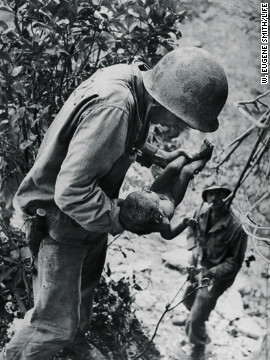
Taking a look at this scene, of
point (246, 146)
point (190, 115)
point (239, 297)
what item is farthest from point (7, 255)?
point (246, 146)

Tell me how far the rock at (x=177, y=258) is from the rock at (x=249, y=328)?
0.85m

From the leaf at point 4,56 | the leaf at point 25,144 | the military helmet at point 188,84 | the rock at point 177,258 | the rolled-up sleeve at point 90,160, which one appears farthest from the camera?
the rock at point 177,258

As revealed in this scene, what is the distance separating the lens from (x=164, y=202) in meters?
3.02

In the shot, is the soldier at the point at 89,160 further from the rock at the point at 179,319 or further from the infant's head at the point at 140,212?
the rock at the point at 179,319

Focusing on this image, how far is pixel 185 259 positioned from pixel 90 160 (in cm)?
383

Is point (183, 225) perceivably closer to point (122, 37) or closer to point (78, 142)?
point (78, 142)

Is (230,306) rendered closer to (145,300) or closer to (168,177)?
(145,300)

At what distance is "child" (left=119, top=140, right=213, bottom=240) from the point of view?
2688 millimetres

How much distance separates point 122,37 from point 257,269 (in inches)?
147

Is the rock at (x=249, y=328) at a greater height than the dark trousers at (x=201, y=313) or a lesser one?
lesser

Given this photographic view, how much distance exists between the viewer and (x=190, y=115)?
8.90ft

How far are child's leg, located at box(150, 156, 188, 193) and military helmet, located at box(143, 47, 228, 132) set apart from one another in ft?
1.48

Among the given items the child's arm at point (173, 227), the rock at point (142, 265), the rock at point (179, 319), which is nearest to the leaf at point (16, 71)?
the child's arm at point (173, 227)

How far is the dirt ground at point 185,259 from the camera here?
16.7 ft
